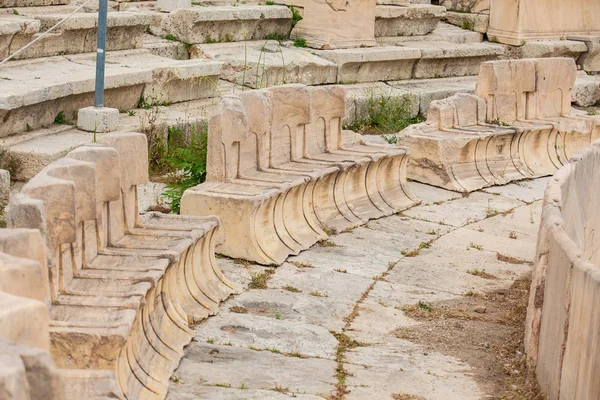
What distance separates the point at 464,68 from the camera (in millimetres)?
14086

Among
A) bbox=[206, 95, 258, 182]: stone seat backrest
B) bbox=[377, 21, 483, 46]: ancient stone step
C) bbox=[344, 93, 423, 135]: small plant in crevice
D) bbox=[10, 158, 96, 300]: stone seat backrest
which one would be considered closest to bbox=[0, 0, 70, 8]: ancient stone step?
bbox=[344, 93, 423, 135]: small plant in crevice

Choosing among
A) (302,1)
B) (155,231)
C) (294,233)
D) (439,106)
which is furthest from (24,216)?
(302,1)

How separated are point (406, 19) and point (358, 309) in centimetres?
827

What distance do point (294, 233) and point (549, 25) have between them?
8.75 m

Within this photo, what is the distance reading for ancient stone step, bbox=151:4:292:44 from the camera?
1119 cm

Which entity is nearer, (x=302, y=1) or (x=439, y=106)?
(x=439, y=106)

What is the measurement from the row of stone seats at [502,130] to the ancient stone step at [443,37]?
8.95 ft

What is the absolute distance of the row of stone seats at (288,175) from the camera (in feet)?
23.9

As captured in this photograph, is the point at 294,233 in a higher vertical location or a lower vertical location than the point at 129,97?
lower

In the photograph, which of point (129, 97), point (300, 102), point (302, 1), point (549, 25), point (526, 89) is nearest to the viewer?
point (300, 102)

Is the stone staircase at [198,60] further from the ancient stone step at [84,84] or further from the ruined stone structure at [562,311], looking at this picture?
the ruined stone structure at [562,311]

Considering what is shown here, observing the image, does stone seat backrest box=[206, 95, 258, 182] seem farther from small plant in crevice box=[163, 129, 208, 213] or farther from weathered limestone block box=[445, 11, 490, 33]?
weathered limestone block box=[445, 11, 490, 33]

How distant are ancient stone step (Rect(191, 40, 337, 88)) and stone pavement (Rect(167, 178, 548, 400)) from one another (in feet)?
8.21

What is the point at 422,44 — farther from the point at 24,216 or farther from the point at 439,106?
the point at 24,216
